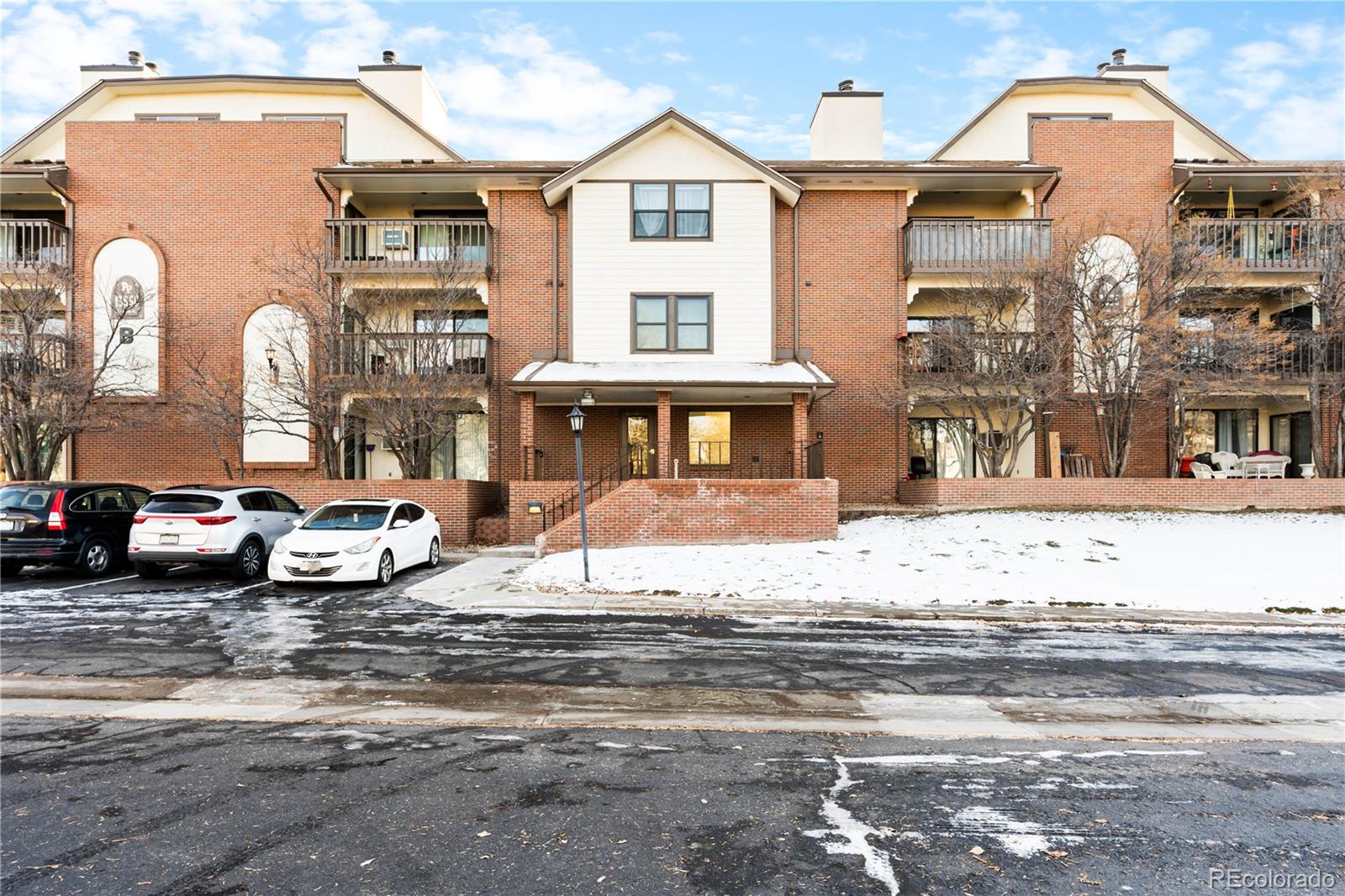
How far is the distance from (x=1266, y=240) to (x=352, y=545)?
25.7m

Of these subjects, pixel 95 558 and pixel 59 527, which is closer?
pixel 59 527

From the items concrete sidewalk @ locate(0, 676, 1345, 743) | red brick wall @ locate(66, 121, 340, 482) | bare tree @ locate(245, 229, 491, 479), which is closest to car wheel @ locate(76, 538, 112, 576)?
bare tree @ locate(245, 229, 491, 479)

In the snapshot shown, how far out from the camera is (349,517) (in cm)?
1398

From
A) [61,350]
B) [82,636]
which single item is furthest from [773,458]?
[61,350]

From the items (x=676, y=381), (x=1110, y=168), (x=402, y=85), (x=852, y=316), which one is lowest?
(x=676, y=381)

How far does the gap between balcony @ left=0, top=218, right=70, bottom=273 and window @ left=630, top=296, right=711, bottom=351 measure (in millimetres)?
16178

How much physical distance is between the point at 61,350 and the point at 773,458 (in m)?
19.4

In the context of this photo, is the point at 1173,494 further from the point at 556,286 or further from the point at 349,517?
the point at 349,517

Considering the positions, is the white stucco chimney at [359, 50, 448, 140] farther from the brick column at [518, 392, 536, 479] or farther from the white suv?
the white suv

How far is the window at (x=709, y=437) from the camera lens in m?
21.7

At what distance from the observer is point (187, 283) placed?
22.2 metres

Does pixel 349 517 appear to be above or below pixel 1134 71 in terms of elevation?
below

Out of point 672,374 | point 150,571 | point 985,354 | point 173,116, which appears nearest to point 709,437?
point 672,374

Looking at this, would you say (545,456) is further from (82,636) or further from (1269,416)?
(1269,416)
